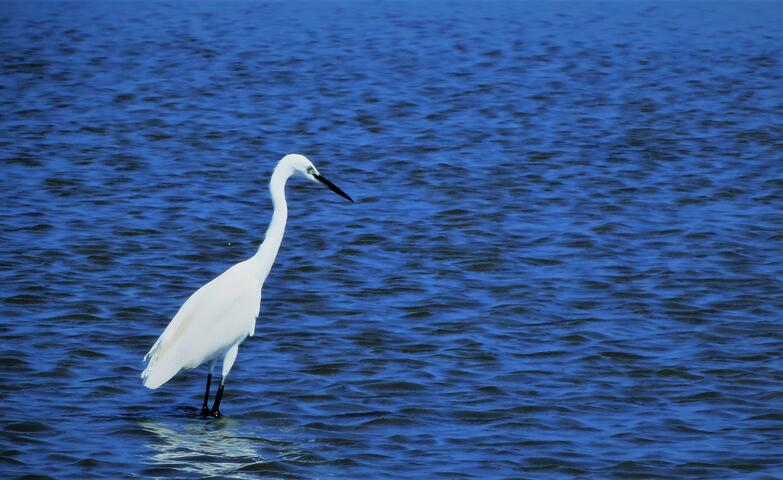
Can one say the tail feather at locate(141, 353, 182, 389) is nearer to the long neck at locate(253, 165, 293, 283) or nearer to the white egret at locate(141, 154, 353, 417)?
the white egret at locate(141, 154, 353, 417)

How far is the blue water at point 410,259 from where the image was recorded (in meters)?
7.27

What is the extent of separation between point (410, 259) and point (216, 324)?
3626 mm

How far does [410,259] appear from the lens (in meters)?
11.0

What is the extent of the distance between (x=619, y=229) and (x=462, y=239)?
146cm

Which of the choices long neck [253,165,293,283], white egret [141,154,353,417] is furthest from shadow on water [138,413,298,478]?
long neck [253,165,293,283]

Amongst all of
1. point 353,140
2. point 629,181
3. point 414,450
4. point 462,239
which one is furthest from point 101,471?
point 353,140

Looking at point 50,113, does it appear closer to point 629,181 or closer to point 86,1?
point 629,181

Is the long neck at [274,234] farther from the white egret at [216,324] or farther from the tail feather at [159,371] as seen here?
the tail feather at [159,371]

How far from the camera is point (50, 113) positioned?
56.7ft

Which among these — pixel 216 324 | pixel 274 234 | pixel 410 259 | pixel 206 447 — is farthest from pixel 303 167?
pixel 410 259

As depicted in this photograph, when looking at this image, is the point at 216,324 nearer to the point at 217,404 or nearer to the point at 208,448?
the point at 217,404

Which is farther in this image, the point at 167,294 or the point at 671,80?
the point at 671,80

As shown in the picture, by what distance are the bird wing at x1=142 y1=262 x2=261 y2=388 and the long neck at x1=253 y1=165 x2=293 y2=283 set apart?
0.08 meters

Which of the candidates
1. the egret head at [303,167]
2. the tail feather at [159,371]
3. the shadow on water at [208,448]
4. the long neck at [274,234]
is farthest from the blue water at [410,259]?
the egret head at [303,167]
